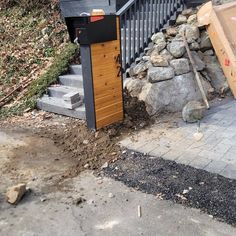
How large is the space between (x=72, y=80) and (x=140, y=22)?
1.59 m

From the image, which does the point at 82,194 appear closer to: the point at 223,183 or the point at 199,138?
the point at 223,183

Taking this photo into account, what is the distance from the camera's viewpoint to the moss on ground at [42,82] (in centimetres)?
618

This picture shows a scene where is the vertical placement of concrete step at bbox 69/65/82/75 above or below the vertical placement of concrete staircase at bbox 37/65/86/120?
above

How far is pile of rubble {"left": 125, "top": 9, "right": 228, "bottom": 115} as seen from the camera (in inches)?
216

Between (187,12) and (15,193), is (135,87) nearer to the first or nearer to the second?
(187,12)

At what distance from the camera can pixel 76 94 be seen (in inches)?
227

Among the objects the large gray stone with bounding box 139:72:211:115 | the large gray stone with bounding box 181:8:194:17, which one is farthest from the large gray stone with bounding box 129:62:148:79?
the large gray stone with bounding box 181:8:194:17

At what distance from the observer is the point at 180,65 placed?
565 cm

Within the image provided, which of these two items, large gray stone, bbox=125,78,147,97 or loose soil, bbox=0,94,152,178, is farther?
large gray stone, bbox=125,78,147,97

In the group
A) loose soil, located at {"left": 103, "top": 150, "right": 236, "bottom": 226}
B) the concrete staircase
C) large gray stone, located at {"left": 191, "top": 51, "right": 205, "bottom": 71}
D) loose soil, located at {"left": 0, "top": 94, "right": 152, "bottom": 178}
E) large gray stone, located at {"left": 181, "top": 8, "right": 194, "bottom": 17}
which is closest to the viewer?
loose soil, located at {"left": 103, "top": 150, "right": 236, "bottom": 226}

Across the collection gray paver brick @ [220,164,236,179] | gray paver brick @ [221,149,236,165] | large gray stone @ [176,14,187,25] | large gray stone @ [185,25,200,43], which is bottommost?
gray paver brick @ [220,164,236,179]

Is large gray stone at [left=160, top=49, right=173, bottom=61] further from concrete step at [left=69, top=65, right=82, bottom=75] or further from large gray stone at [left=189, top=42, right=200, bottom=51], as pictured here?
concrete step at [left=69, top=65, right=82, bottom=75]

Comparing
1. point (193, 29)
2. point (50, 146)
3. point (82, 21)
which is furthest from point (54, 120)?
point (193, 29)

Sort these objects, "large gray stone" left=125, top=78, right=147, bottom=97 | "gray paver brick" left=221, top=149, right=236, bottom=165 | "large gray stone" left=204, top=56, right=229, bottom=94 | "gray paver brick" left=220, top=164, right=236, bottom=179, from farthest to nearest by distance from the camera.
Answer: "large gray stone" left=204, top=56, right=229, bottom=94 < "large gray stone" left=125, top=78, right=147, bottom=97 < "gray paver brick" left=221, top=149, right=236, bottom=165 < "gray paver brick" left=220, top=164, right=236, bottom=179
